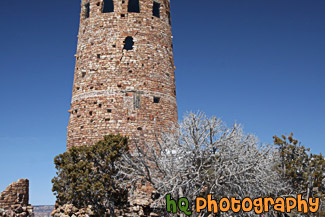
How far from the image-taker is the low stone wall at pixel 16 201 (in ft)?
54.2

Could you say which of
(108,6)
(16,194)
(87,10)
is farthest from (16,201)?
(108,6)

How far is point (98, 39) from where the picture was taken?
20.2 metres

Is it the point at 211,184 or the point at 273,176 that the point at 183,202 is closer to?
the point at 211,184

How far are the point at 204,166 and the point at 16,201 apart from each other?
29.8 feet

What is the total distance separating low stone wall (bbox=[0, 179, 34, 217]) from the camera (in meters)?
16.5

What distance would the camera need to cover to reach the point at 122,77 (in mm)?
19375

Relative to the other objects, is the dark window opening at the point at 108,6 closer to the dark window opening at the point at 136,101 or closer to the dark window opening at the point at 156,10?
the dark window opening at the point at 156,10

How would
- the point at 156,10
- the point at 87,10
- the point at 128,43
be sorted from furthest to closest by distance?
the point at 87,10, the point at 156,10, the point at 128,43

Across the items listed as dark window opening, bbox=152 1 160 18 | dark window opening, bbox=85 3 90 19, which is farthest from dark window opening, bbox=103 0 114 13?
dark window opening, bbox=152 1 160 18

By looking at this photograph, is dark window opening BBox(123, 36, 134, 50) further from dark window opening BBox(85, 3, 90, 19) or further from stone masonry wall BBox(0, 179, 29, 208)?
stone masonry wall BBox(0, 179, 29, 208)

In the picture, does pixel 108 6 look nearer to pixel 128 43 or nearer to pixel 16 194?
pixel 128 43

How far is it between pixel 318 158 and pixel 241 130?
5.27 m

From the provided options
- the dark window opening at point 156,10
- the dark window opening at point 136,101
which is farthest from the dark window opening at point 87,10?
the dark window opening at point 136,101

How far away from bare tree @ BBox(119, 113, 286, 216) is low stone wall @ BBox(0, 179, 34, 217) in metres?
5.05
